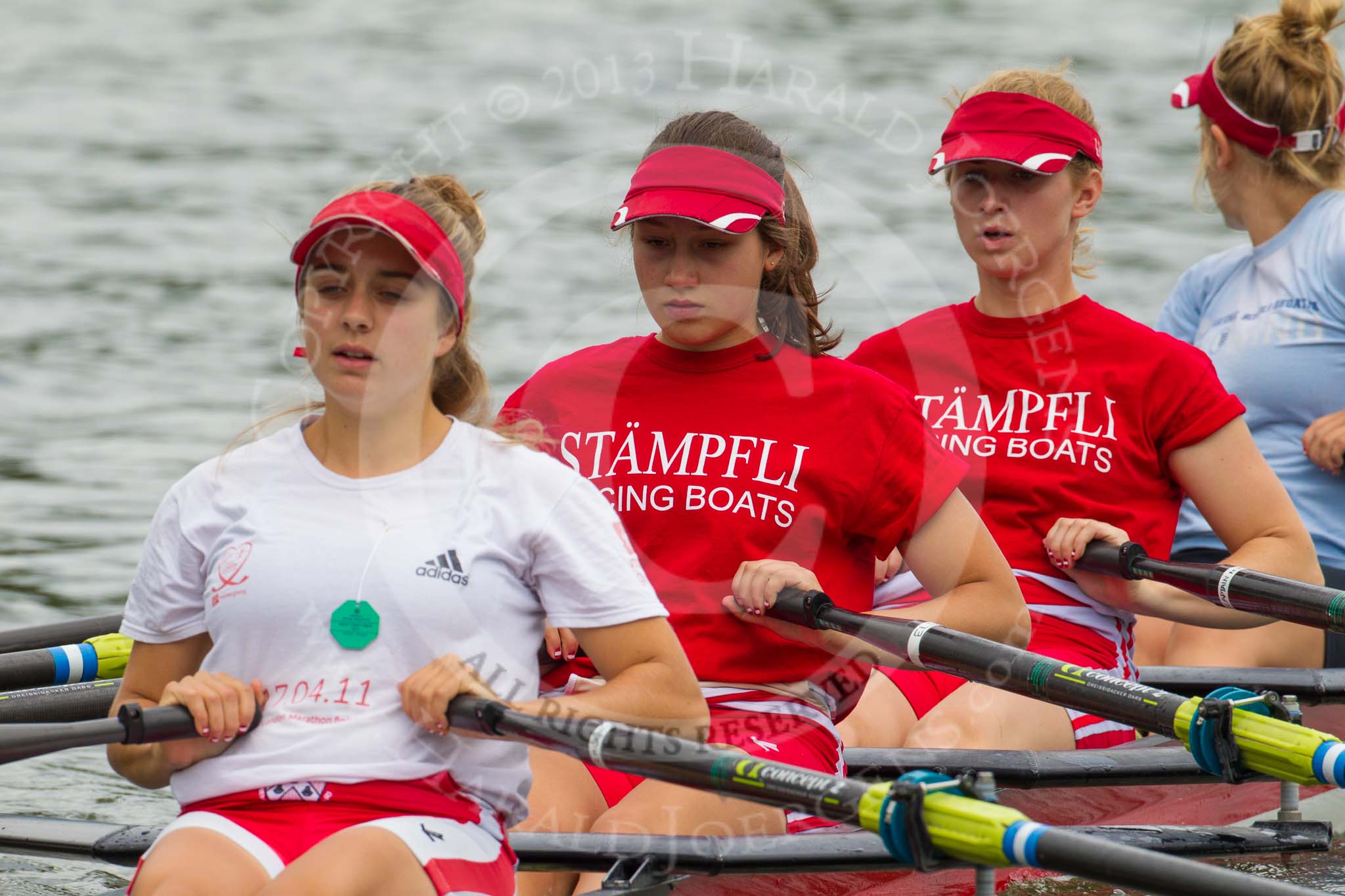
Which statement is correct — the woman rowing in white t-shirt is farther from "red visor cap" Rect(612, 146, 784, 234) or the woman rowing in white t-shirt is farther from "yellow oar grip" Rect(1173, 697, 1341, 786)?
"yellow oar grip" Rect(1173, 697, 1341, 786)

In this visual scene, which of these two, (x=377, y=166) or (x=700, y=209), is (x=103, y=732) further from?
(x=377, y=166)

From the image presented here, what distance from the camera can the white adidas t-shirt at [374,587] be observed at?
7.74 feet

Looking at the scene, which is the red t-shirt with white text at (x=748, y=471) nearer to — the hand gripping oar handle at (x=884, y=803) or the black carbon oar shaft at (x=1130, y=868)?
the hand gripping oar handle at (x=884, y=803)

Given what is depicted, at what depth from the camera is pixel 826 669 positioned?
3.12m

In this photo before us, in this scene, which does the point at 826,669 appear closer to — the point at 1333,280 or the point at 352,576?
the point at 352,576

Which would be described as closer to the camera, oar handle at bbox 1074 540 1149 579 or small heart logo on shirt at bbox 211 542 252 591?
small heart logo on shirt at bbox 211 542 252 591

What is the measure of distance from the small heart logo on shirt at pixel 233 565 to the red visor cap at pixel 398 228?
0.38m

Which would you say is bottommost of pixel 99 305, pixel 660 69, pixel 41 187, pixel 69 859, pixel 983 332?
pixel 69 859

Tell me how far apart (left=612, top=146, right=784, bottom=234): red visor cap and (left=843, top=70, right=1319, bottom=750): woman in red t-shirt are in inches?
30.5

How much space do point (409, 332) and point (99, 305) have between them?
7.55 meters

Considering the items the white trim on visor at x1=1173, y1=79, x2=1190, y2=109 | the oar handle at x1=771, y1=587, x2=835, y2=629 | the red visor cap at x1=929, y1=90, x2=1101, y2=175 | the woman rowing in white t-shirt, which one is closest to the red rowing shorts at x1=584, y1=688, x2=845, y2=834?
the oar handle at x1=771, y1=587, x2=835, y2=629

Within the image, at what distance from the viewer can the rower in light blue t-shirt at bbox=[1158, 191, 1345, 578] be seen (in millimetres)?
4375

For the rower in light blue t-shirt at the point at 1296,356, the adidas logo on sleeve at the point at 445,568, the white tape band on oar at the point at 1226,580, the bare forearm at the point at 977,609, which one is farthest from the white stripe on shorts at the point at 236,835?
the rower in light blue t-shirt at the point at 1296,356

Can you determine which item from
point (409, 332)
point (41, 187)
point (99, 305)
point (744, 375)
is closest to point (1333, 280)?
point (744, 375)
